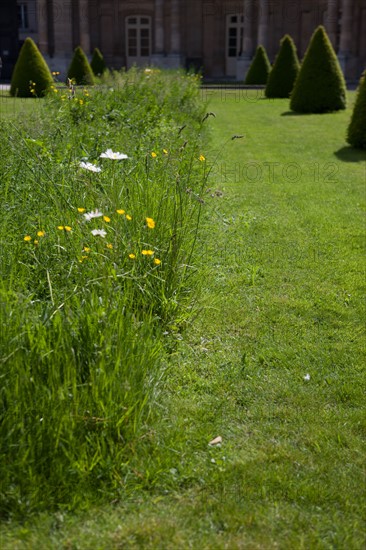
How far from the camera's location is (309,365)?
3676 millimetres

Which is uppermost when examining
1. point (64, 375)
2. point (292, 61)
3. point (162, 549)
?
point (292, 61)

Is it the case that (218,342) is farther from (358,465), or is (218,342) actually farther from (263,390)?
(358,465)

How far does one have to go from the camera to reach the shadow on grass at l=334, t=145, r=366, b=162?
10.6 metres

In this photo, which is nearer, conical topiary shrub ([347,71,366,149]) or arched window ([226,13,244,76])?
conical topiary shrub ([347,71,366,149])

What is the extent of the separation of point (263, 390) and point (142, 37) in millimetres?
32357

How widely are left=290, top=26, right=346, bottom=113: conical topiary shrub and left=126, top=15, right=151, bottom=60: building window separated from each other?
18139mm

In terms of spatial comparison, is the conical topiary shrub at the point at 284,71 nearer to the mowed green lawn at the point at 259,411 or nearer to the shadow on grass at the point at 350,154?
the shadow on grass at the point at 350,154

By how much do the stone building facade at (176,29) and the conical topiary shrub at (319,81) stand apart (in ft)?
46.3

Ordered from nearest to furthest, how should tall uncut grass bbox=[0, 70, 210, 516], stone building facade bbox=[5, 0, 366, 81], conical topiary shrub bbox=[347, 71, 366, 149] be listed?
tall uncut grass bbox=[0, 70, 210, 516], conical topiary shrub bbox=[347, 71, 366, 149], stone building facade bbox=[5, 0, 366, 81]

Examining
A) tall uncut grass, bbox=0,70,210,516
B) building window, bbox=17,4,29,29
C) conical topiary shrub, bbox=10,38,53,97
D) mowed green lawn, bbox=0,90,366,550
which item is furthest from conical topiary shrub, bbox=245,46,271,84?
tall uncut grass, bbox=0,70,210,516

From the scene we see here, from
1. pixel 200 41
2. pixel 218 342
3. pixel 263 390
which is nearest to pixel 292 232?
pixel 218 342

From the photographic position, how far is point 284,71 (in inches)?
774

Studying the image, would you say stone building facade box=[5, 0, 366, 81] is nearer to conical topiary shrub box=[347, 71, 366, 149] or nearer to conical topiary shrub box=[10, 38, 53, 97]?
conical topiary shrub box=[10, 38, 53, 97]

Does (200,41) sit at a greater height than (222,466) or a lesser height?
greater
